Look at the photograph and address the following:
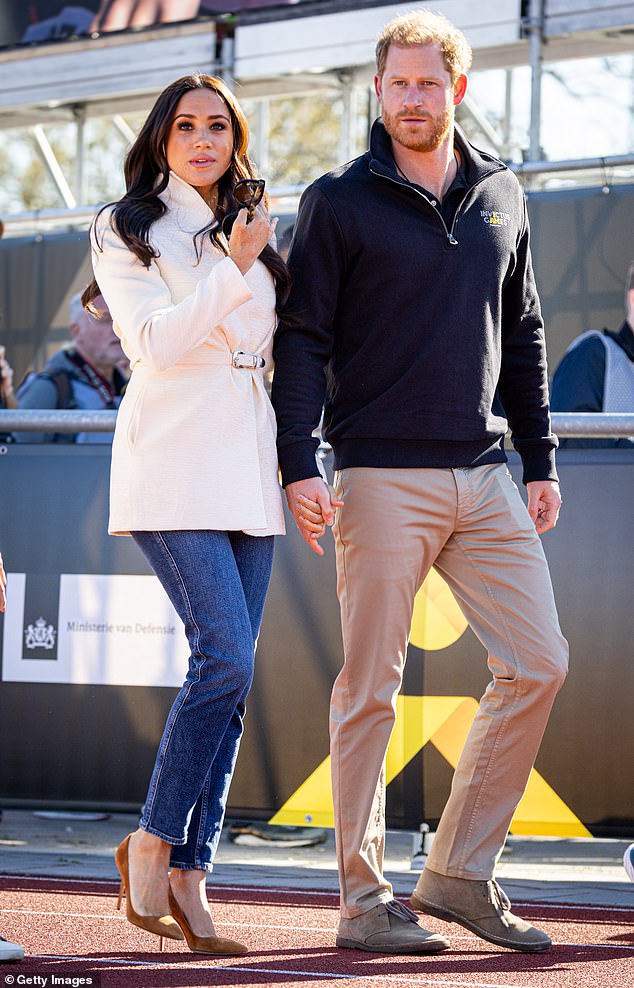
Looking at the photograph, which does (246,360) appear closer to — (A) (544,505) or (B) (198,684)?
(B) (198,684)

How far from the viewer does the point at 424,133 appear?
341 cm

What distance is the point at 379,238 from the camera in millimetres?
3371

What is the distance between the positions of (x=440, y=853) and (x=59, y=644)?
1.82 m

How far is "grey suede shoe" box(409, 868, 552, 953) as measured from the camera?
328 centimetres

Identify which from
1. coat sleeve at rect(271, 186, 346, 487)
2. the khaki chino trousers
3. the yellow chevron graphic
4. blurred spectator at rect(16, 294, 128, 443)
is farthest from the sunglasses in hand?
blurred spectator at rect(16, 294, 128, 443)

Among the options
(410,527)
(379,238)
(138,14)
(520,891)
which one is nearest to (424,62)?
(379,238)

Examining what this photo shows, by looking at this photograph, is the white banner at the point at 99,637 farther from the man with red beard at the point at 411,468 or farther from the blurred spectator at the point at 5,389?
the blurred spectator at the point at 5,389

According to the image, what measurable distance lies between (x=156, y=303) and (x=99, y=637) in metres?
1.82

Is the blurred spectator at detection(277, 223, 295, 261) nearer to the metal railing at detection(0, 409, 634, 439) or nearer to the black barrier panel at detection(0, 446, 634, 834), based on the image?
the metal railing at detection(0, 409, 634, 439)

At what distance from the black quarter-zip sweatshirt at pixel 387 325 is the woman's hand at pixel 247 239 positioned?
0.18 metres

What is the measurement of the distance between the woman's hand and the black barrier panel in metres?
1.56

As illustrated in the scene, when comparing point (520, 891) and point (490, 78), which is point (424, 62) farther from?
point (490, 78)

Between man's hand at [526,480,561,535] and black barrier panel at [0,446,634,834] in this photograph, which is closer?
man's hand at [526,480,561,535]

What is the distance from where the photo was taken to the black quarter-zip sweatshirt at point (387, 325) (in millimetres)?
3373
